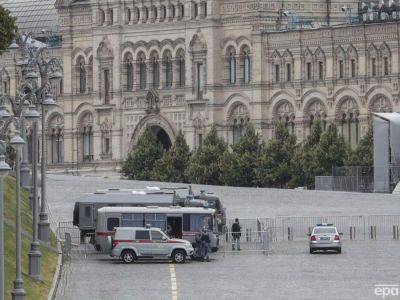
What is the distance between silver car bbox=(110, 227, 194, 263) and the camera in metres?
94.7

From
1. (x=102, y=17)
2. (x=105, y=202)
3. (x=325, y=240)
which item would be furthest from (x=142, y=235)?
(x=102, y=17)

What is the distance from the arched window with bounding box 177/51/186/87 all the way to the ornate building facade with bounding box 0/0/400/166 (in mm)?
66

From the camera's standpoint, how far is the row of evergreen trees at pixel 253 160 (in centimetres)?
15325

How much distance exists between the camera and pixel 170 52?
7062 inches

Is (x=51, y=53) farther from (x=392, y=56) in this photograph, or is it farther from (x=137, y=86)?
(x=392, y=56)

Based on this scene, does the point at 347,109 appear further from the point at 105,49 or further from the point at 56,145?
the point at 56,145

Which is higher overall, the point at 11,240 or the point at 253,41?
the point at 253,41

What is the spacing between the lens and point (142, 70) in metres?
182

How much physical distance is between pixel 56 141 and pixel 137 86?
418 inches

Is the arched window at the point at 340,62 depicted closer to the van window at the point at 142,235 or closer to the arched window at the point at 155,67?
the arched window at the point at 155,67

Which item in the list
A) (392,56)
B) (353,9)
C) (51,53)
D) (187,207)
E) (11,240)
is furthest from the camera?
(51,53)

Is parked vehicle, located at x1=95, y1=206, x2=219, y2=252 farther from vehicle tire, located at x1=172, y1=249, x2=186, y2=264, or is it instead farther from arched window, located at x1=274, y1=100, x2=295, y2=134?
arched window, located at x1=274, y1=100, x2=295, y2=134

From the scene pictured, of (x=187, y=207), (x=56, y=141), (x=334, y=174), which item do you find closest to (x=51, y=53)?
(x=56, y=141)

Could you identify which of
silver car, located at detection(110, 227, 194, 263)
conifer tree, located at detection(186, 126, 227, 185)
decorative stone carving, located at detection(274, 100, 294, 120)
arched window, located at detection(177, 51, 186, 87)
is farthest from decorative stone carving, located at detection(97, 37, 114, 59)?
silver car, located at detection(110, 227, 194, 263)
